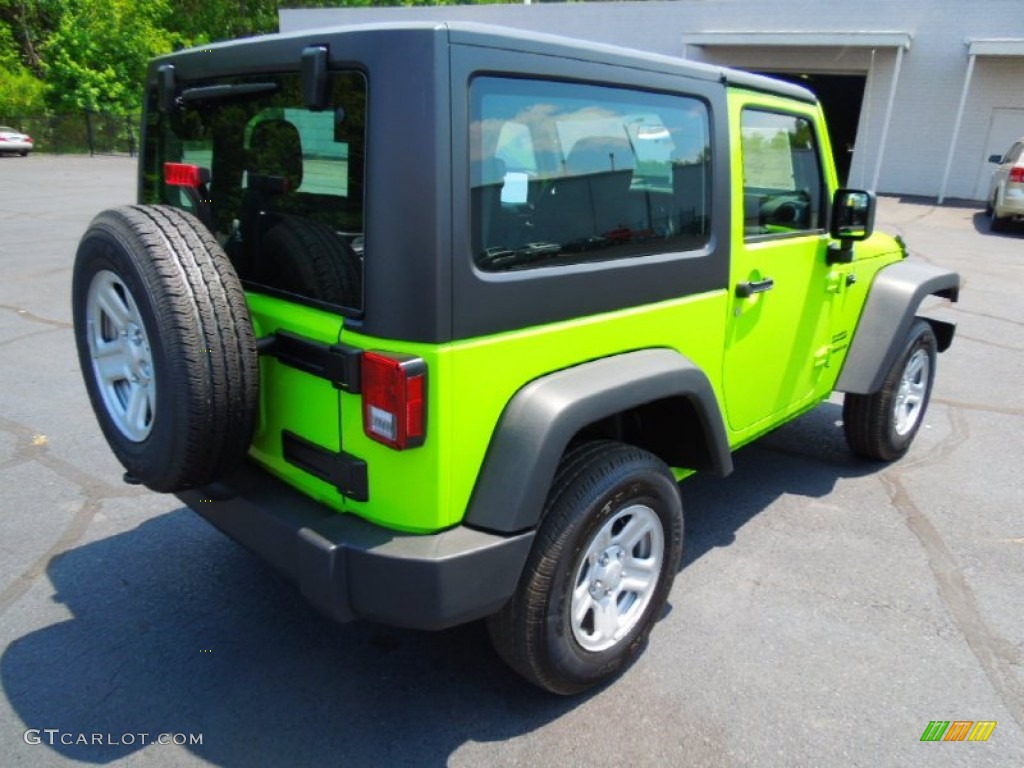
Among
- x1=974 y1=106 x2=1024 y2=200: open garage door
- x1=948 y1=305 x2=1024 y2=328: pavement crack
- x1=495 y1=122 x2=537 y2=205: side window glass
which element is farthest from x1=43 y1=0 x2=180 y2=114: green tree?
x1=495 y1=122 x2=537 y2=205: side window glass

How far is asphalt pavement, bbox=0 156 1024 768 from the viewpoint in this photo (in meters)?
2.38

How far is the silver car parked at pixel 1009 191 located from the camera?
536 inches

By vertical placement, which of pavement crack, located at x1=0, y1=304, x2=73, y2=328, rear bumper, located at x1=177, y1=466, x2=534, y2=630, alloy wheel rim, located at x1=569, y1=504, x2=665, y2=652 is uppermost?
rear bumper, located at x1=177, y1=466, x2=534, y2=630

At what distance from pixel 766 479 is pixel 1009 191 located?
41.8 ft

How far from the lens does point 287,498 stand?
2.34m

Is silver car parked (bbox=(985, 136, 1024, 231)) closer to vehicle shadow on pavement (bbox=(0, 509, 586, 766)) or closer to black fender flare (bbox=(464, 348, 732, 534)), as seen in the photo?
black fender flare (bbox=(464, 348, 732, 534))

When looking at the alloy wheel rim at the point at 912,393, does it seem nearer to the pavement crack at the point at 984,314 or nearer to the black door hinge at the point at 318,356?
the black door hinge at the point at 318,356

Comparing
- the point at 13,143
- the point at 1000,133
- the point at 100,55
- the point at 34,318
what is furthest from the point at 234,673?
the point at 100,55

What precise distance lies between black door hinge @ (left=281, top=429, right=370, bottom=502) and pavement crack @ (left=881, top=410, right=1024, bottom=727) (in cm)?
225

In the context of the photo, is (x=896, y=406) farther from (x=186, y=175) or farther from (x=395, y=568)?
(x=186, y=175)

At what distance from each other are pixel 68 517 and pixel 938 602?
12.6 feet

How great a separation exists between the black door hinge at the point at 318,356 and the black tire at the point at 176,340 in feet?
0.35

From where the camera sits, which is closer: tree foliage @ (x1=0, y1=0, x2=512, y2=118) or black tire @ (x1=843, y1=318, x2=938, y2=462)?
black tire @ (x1=843, y1=318, x2=938, y2=462)

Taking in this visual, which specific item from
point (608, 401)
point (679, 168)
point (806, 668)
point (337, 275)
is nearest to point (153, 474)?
point (337, 275)
